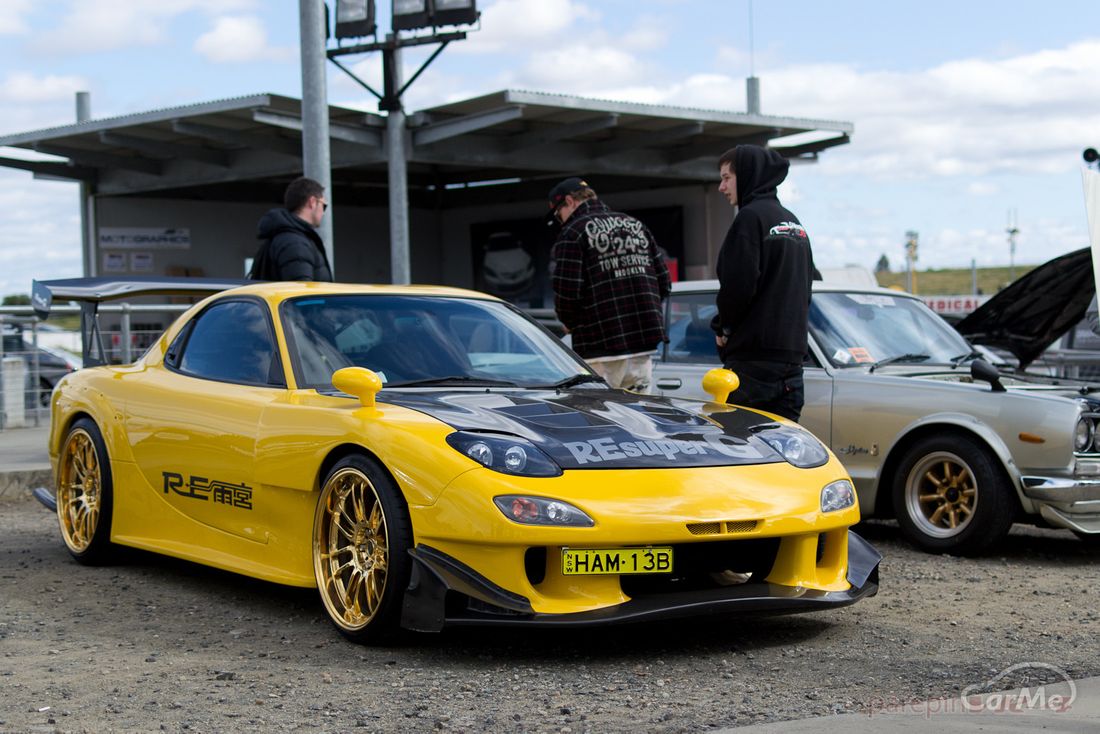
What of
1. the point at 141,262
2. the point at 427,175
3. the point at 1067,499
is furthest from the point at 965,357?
the point at 427,175

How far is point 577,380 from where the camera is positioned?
587cm

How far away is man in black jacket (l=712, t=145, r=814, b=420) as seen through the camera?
640 centimetres

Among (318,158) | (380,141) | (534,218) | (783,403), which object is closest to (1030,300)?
(783,403)

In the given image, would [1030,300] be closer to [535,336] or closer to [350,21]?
[535,336]

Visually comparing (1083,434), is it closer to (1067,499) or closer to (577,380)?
(1067,499)

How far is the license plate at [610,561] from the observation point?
438cm

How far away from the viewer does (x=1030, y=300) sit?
349 inches

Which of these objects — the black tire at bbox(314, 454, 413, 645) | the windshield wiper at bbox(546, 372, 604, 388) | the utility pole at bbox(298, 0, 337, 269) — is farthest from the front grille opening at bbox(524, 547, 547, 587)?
the utility pole at bbox(298, 0, 337, 269)

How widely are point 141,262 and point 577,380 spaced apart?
66.3 ft

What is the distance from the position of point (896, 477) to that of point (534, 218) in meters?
19.8

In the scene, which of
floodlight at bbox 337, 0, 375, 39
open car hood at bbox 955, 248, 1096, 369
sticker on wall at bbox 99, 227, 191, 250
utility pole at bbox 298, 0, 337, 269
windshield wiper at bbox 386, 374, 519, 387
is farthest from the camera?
sticker on wall at bbox 99, 227, 191, 250

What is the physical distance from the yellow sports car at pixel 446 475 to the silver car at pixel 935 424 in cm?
185

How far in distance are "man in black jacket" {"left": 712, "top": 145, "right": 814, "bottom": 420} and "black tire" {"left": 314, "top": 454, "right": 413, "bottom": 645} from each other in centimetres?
226

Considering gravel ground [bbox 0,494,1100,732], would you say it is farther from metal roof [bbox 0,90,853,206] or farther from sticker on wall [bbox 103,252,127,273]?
sticker on wall [bbox 103,252,127,273]
